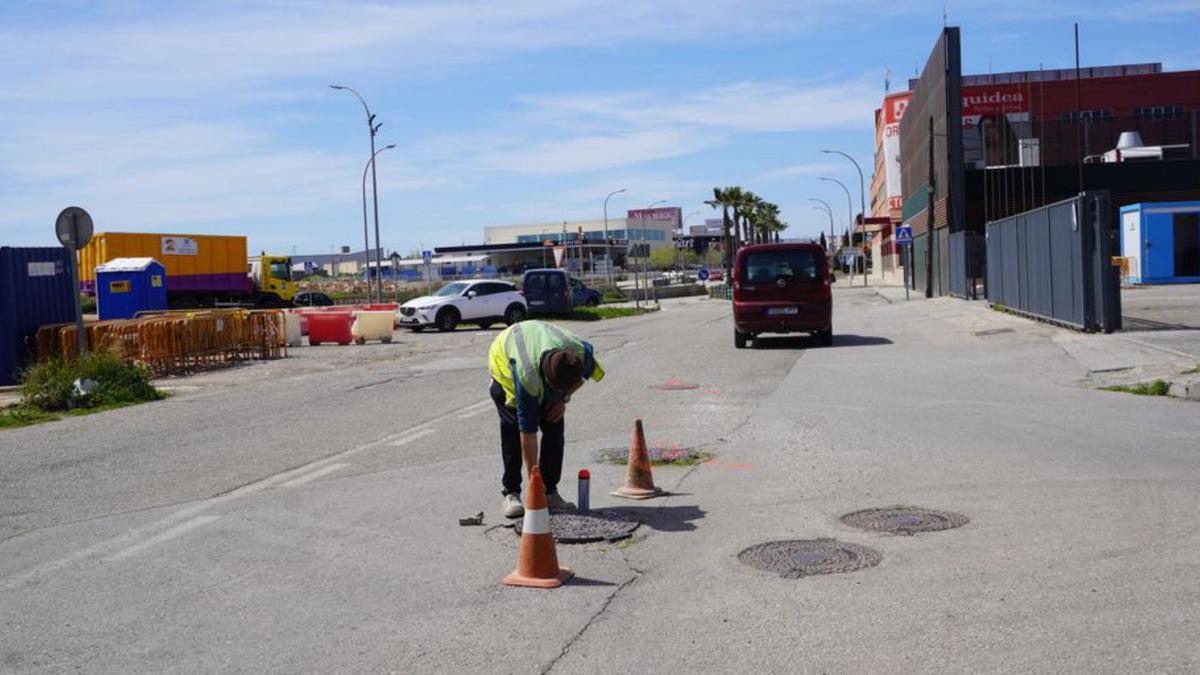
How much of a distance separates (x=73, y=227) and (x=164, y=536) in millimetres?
11306

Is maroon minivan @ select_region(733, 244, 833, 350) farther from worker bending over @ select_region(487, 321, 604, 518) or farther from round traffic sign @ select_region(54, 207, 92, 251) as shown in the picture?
worker bending over @ select_region(487, 321, 604, 518)

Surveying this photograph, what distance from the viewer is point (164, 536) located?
7801 mm

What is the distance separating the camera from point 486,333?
3403 cm

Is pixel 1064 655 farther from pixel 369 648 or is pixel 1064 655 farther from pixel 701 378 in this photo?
pixel 701 378

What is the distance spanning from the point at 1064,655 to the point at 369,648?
2.94 m

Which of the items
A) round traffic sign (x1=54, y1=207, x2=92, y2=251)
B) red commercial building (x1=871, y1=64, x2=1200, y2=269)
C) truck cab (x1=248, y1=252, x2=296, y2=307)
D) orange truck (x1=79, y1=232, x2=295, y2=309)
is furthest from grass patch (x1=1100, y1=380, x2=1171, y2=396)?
red commercial building (x1=871, y1=64, x2=1200, y2=269)

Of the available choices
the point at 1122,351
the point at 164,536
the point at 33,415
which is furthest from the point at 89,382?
the point at 1122,351

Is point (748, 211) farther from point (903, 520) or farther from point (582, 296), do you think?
point (903, 520)

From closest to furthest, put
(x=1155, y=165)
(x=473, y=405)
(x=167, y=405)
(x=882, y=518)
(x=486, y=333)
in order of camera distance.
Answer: (x=882, y=518)
(x=473, y=405)
(x=167, y=405)
(x=486, y=333)
(x=1155, y=165)

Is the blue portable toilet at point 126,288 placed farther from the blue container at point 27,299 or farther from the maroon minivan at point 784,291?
the maroon minivan at point 784,291

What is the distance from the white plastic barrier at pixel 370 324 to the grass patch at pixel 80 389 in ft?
41.4

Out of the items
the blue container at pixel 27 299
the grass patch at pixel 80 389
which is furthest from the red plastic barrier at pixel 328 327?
the grass patch at pixel 80 389

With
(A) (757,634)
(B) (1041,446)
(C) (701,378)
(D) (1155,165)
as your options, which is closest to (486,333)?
(C) (701,378)

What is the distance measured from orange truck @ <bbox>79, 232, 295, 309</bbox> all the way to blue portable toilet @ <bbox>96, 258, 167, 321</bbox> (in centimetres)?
1606
